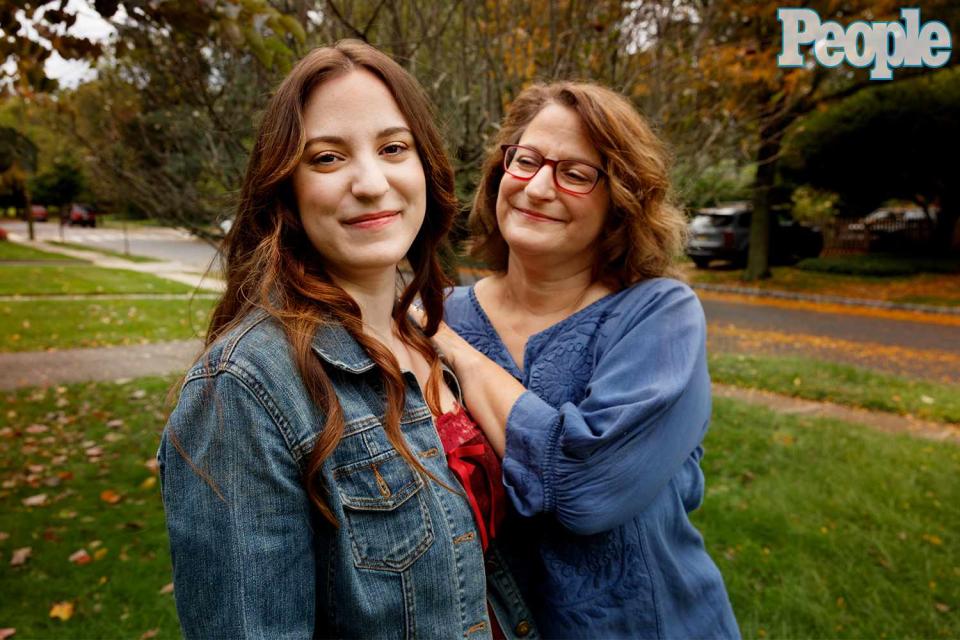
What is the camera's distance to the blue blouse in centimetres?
159

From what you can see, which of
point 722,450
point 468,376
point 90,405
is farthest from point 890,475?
point 90,405

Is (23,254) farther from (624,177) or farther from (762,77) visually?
(624,177)

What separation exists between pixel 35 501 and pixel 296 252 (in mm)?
4212

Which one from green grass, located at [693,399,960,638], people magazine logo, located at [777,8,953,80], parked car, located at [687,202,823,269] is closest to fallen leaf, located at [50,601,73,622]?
green grass, located at [693,399,960,638]

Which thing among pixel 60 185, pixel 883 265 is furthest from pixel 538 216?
pixel 60 185

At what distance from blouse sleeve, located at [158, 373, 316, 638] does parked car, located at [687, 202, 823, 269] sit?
19.6 meters

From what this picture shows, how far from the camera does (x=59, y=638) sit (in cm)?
321

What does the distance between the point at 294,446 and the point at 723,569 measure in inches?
128

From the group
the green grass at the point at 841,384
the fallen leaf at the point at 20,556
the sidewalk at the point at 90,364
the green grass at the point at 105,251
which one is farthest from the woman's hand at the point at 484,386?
the green grass at the point at 105,251

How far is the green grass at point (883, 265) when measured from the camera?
17.5m

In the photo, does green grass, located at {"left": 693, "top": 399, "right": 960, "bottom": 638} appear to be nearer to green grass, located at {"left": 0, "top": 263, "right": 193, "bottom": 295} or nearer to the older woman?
the older woman

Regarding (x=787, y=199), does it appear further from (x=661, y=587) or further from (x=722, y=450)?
(x=661, y=587)

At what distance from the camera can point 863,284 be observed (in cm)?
1684

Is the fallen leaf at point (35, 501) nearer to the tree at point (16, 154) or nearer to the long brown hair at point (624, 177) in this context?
the tree at point (16, 154)
